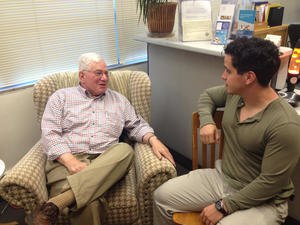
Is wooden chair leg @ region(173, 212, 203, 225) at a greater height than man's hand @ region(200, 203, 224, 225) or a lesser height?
lesser

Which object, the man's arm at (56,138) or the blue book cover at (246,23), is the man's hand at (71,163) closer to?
the man's arm at (56,138)

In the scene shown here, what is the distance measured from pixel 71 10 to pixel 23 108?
0.84m

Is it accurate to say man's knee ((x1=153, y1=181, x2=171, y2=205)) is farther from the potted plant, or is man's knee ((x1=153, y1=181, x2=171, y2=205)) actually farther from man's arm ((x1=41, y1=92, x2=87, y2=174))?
the potted plant

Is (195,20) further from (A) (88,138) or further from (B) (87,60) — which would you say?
(A) (88,138)

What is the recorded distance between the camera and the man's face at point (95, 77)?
167 cm

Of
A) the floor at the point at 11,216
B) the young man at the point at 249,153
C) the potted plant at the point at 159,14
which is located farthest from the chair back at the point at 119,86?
the floor at the point at 11,216

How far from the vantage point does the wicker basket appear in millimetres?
2029

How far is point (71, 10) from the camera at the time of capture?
2.04m

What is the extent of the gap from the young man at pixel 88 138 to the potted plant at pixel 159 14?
0.64 metres

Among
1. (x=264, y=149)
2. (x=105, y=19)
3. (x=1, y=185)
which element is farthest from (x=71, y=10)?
(x=264, y=149)

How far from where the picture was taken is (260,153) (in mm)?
1162

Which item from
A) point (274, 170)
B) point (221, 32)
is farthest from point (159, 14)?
point (274, 170)

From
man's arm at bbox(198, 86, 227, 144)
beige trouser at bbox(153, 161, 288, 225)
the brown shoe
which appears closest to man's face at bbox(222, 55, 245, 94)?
man's arm at bbox(198, 86, 227, 144)

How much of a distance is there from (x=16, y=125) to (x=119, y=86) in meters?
0.84
